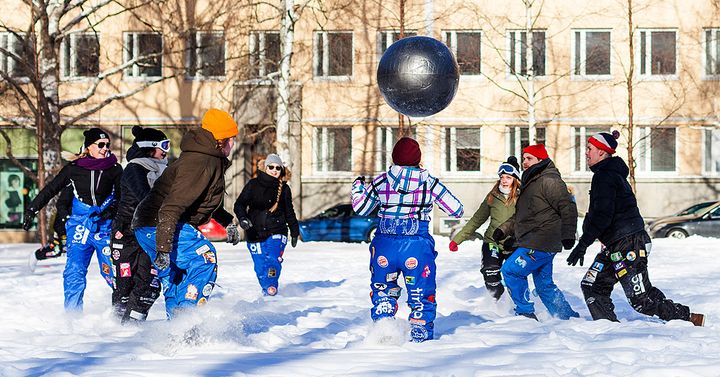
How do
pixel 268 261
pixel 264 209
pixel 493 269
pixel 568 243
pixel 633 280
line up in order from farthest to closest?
pixel 264 209 → pixel 268 261 → pixel 493 269 → pixel 568 243 → pixel 633 280

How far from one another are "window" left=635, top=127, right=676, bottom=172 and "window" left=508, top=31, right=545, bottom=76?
350 cm

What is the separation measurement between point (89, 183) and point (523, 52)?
2420cm

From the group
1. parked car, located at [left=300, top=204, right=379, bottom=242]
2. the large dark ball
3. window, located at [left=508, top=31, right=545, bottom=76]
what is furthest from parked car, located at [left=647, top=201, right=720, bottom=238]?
the large dark ball

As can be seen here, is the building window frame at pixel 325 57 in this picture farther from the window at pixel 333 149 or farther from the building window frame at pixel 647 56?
the building window frame at pixel 647 56

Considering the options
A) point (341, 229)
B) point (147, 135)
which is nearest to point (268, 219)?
point (147, 135)

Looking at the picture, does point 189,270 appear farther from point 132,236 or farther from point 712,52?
point 712,52

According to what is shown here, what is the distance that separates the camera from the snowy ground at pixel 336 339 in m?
6.99

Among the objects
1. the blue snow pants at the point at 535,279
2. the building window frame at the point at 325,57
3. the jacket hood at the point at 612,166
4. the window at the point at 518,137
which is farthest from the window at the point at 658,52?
the jacket hood at the point at 612,166

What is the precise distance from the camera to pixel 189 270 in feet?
26.9

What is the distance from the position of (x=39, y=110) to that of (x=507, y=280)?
17.2 m

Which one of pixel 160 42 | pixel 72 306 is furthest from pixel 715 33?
pixel 72 306

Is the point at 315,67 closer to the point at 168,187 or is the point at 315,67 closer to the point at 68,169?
the point at 68,169

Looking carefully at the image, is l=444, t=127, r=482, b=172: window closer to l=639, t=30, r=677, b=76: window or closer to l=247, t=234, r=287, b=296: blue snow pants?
l=639, t=30, r=677, b=76: window

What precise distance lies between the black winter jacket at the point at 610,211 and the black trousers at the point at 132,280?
374 cm
